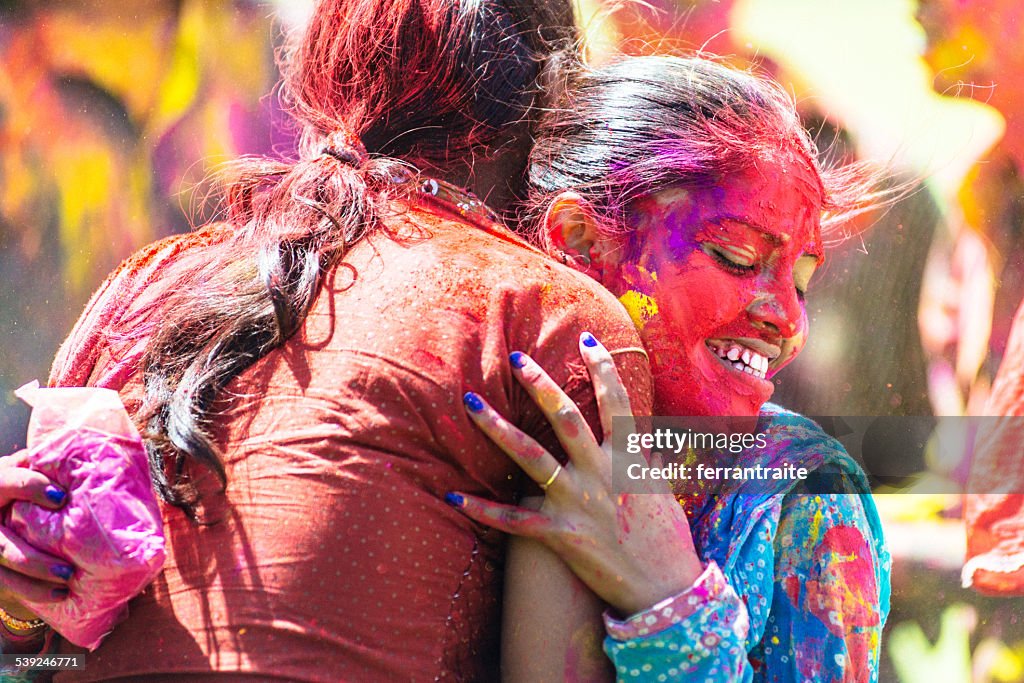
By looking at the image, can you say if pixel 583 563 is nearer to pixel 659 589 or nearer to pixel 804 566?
pixel 659 589

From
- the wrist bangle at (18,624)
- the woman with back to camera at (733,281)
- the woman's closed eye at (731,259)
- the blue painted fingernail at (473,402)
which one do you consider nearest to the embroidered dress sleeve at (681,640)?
the woman with back to camera at (733,281)

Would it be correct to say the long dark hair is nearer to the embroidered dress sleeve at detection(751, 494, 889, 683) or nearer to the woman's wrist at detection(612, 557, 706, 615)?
the woman's wrist at detection(612, 557, 706, 615)

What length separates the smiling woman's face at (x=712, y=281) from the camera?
1.89 meters

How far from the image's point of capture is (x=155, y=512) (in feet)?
4.38

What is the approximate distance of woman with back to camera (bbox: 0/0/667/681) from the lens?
4.24 ft

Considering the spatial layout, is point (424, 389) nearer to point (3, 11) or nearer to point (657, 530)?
point (657, 530)

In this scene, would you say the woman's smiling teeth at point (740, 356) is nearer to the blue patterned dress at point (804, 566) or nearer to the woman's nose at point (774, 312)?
the woman's nose at point (774, 312)

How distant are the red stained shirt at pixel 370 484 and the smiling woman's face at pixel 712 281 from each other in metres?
0.45

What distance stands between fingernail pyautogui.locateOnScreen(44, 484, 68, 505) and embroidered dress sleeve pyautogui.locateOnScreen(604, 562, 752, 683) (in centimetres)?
72

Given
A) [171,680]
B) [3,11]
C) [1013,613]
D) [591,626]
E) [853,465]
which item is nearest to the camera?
[171,680]

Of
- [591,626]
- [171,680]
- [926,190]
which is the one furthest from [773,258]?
[926,190]

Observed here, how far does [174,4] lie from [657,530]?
2.71 meters

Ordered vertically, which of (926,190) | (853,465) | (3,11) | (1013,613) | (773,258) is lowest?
(1013,613)

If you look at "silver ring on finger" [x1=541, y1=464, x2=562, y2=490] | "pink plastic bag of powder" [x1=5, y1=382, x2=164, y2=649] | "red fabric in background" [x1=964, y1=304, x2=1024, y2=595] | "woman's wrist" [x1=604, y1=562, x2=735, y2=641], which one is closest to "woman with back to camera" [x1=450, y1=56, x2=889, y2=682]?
"woman's wrist" [x1=604, y1=562, x2=735, y2=641]
